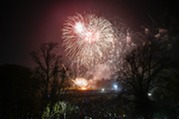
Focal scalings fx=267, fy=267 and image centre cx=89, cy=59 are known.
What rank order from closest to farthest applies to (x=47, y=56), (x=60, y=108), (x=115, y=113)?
1. (x=47, y=56)
2. (x=60, y=108)
3. (x=115, y=113)

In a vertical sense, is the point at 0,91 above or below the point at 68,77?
below

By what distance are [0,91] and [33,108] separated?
6.23 m

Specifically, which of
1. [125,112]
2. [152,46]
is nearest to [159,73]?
[152,46]

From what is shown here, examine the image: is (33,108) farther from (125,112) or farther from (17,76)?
(125,112)

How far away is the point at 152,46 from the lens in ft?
150

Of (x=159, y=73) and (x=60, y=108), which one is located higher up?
(x=159, y=73)

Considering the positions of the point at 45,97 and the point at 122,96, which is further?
the point at 122,96

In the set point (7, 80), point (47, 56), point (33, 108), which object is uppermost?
point (47, 56)

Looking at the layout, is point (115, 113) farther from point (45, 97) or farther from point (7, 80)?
point (7, 80)

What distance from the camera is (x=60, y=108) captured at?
5562 cm

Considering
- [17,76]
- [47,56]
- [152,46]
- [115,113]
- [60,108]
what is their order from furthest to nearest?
[115,113]
[60,108]
[152,46]
[47,56]
[17,76]

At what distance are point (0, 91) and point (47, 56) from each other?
912 centimetres

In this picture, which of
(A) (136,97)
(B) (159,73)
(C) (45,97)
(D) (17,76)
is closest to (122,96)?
(A) (136,97)

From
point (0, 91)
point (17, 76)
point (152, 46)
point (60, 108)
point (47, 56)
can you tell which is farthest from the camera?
point (60, 108)
